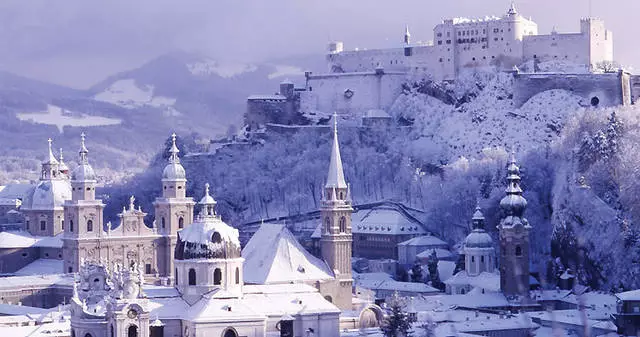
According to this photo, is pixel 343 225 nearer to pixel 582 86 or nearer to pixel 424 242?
pixel 424 242

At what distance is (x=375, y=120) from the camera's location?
148 meters

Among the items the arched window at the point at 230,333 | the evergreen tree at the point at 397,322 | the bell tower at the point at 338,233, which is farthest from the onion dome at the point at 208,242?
the bell tower at the point at 338,233

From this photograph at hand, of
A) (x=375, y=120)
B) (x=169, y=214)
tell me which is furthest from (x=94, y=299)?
(x=375, y=120)

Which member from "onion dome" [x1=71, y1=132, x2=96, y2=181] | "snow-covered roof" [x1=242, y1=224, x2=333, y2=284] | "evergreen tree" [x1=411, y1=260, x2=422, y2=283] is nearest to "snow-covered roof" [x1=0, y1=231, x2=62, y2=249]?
"onion dome" [x1=71, y1=132, x2=96, y2=181]

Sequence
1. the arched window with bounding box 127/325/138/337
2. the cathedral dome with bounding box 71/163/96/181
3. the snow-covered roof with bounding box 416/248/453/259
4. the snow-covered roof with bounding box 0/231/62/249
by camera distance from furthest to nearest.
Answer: the snow-covered roof with bounding box 416/248/453/259 → the snow-covered roof with bounding box 0/231/62/249 → the cathedral dome with bounding box 71/163/96/181 → the arched window with bounding box 127/325/138/337

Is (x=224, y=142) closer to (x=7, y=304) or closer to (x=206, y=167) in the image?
(x=206, y=167)

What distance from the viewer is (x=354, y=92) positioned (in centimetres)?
15050

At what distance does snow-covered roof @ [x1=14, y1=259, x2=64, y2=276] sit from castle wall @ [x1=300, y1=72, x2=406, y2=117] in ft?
147

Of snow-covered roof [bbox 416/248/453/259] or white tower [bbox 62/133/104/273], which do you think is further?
snow-covered roof [bbox 416/248/453/259]

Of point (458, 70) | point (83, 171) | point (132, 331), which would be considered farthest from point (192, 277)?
point (458, 70)

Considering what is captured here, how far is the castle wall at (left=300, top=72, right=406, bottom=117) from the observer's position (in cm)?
15012

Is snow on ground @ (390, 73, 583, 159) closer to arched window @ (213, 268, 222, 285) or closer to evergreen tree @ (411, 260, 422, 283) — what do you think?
evergreen tree @ (411, 260, 422, 283)

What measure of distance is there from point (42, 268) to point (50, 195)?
6223mm

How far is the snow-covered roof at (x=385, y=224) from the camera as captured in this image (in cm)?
12812
